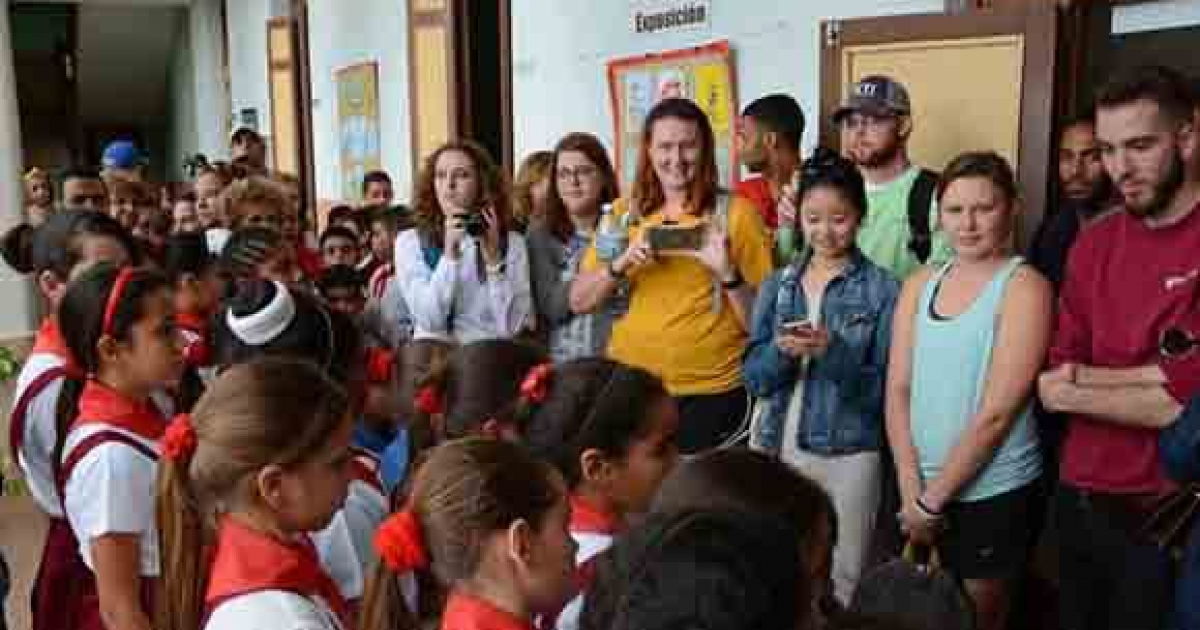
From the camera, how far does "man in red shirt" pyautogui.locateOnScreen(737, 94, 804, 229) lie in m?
2.87

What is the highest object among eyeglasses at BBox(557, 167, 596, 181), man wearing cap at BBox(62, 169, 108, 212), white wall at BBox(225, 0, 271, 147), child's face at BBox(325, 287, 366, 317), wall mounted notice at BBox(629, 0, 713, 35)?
white wall at BBox(225, 0, 271, 147)

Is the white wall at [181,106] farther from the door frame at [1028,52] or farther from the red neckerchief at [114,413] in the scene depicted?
the red neckerchief at [114,413]

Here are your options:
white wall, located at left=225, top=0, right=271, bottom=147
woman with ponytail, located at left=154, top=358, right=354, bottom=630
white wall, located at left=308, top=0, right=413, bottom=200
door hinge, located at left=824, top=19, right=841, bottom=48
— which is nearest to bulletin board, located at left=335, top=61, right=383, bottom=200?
white wall, located at left=308, top=0, right=413, bottom=200

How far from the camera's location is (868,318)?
2.15 m

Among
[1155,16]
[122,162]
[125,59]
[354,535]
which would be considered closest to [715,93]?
[1155,16]

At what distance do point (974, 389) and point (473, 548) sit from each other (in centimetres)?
118

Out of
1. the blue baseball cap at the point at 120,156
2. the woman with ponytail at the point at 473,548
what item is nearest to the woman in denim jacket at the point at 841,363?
the woman with ponytail at the point at 473,548

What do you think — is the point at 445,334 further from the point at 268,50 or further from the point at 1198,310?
the point at 268,50

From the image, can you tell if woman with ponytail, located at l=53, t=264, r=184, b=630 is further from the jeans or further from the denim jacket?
the jeans

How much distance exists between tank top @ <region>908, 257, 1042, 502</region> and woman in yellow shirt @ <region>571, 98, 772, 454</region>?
468 mm

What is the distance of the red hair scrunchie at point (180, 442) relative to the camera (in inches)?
52.3

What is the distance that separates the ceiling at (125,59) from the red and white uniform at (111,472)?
10573 mm

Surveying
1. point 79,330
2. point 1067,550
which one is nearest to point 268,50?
point 79,330

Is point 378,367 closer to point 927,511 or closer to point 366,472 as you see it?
point 366,472
